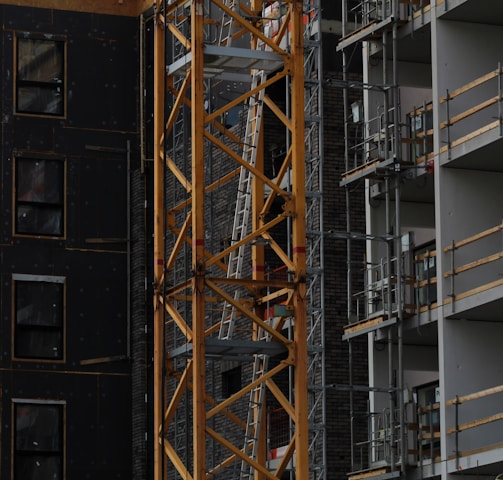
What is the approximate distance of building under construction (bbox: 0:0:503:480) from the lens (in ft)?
116

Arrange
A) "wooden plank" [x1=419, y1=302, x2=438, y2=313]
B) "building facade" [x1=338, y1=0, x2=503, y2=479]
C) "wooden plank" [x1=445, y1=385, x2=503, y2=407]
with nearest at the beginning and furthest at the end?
1. "wooden plank" [x1=445, y1=385, x2=503, y2=407]
2. "building facade" [x1=338, y1=0, x2=503, y2=479]
3. "wooden plank" [x1=419, y1=302, x2=438, y2=313]

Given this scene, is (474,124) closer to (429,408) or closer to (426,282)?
(426,282)

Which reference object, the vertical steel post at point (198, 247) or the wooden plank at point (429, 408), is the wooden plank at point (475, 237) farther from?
the vertical steel post at point (198, 247)

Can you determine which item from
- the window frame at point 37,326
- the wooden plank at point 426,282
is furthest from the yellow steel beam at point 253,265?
the window frame at point 37,326

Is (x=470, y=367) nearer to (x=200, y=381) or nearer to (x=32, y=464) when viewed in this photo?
(x=200, y=381)

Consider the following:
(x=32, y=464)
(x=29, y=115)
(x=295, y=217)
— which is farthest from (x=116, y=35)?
(x=295, y=217)

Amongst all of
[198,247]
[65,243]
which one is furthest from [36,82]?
[198,247]

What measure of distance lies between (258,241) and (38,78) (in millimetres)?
14837

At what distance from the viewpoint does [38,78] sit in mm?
51875

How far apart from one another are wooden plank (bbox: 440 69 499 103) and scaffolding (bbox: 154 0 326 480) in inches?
175

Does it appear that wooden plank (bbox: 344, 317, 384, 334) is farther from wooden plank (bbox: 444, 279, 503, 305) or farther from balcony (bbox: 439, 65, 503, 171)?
balcony (bbox: 439, 65, 503, 171)

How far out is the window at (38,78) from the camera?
51.7m

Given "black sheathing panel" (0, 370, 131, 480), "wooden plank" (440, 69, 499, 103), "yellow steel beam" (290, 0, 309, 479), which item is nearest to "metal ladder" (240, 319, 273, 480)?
"yellow steel beam" (290, 0, 309, 479)

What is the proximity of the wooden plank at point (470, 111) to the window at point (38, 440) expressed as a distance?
742 inches
